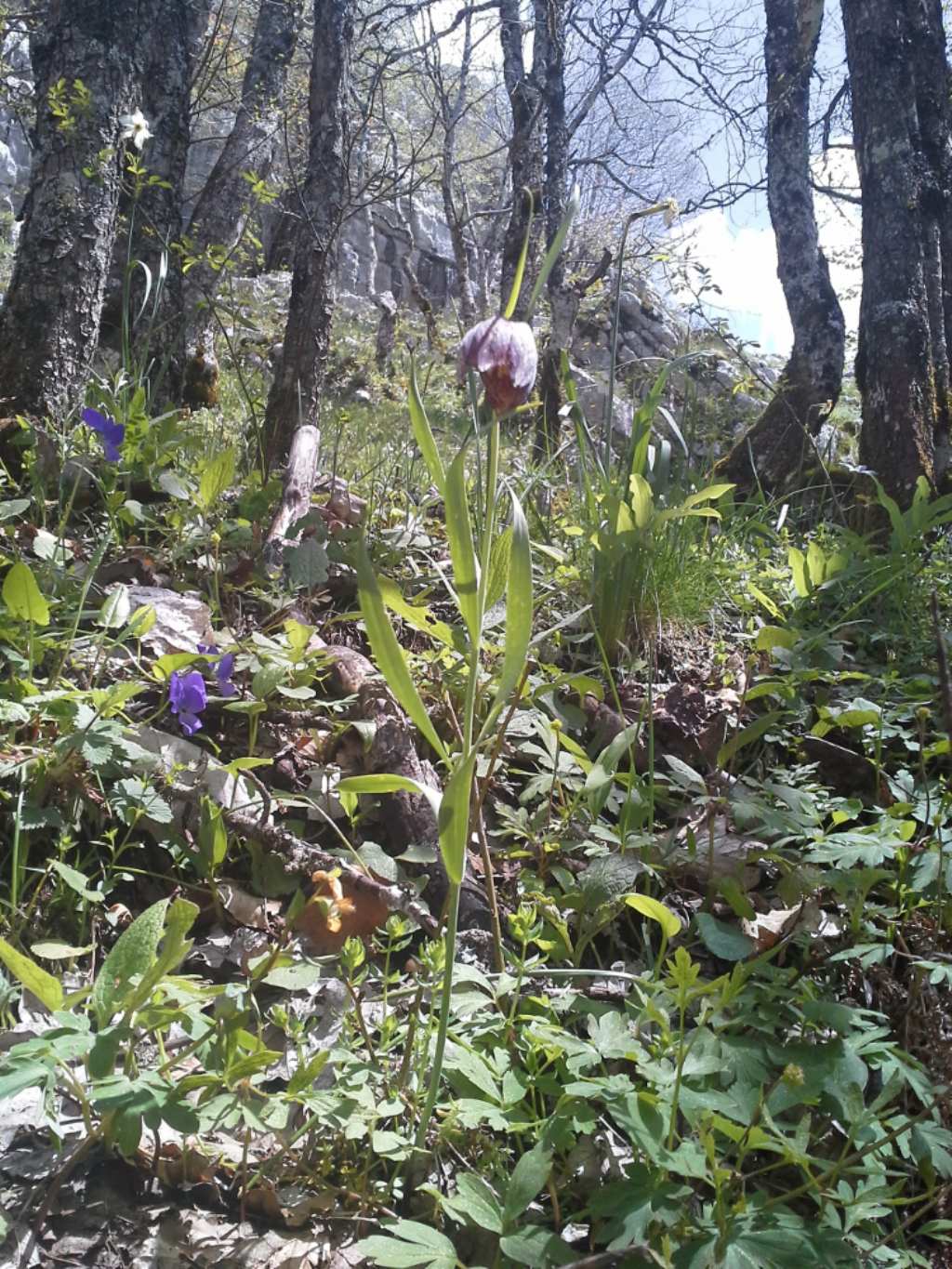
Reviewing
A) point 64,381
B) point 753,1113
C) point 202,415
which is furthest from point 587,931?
point 202,415

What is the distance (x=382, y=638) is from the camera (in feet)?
2.78

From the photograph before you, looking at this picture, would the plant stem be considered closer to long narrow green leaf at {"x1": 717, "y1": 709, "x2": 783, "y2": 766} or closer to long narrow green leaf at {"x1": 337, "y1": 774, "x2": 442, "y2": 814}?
long narrow green leaf at {"x1": 337, "y1": 774, "x2": 442, "y2": 814}

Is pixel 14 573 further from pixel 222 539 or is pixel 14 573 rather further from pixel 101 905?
pixel 222 539

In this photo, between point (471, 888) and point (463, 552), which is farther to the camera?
point (471, 888)

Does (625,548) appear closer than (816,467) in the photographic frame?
Yes

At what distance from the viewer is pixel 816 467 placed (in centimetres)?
349

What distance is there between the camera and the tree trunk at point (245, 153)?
4.00m

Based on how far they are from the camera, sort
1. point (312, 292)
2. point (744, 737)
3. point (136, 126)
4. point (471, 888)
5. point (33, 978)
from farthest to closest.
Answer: point (312, 292) < point (136, 126) < point (744, 737) < point (471, 888) < point (33, 978)

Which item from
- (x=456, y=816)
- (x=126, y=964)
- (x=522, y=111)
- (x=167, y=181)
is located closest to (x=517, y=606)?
(x=456, y=816)

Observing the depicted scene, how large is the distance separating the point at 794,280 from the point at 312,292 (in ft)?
12.1

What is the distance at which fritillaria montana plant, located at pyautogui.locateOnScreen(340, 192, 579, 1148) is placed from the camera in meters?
0.81

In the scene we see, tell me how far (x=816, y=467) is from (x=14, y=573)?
3.10 m

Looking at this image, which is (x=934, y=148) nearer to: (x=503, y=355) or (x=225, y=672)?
(x=503, y=355)

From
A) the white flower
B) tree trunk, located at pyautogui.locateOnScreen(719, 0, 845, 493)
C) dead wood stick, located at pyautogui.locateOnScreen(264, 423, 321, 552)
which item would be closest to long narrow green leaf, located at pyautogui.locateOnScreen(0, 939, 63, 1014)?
dead wood stick, located at pyautogui.locateOnScreen(264, 423, 321, 552)
